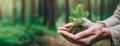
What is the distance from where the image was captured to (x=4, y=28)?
1259 mm

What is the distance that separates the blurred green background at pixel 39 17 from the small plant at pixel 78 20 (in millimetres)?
353

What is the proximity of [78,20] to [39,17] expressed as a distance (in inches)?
15.7

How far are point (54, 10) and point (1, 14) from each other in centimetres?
23

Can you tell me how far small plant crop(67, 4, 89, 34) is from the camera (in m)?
0.87

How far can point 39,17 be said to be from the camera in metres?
1.25

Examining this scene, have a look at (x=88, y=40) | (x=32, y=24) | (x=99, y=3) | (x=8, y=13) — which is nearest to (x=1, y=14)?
(x=8, y=13)

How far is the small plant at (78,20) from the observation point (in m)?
0.87

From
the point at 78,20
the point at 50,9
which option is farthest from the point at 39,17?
the point at 78,20

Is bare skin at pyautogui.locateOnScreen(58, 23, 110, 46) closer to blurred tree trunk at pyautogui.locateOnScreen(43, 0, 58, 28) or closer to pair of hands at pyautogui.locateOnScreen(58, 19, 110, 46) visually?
pair of hands at pyautogui.locateOnScreen(58, 19, 110, 46)

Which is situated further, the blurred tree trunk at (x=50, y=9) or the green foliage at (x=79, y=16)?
the blurred tree trunk at (x=50, y=9)

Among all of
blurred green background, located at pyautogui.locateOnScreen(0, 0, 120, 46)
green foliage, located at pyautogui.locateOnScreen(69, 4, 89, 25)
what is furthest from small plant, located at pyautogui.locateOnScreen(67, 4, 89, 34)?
→ blurred green background, located at pyautogui.locateOnScreen(0, 0, 120, 46)

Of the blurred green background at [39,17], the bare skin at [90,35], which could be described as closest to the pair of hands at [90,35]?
the bare skin at [90,35]

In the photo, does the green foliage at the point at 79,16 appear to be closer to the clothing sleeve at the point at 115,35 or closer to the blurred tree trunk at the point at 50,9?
the clothing sleeve at the point at 115,35

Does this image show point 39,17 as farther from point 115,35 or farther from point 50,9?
point 115,35
